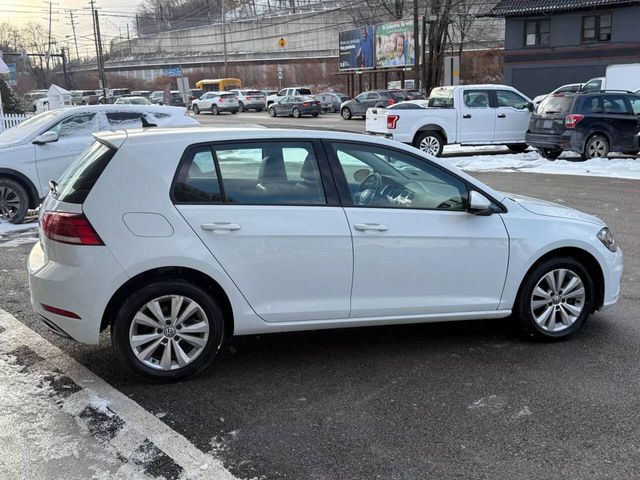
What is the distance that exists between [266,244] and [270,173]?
0.51m

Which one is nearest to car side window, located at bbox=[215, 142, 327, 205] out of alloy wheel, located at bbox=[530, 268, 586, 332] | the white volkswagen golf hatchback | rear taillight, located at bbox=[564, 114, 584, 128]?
the white volkswagen golf hatchback

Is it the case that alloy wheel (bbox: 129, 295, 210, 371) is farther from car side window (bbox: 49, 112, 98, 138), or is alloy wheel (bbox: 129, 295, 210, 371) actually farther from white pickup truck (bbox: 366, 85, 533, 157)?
white pickup truck (bbox: 366, 85, 533, 157)

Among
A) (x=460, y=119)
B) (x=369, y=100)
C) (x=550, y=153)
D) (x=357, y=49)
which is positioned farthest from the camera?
(x=357, y=49)

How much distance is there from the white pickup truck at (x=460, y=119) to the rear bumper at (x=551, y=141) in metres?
1.26

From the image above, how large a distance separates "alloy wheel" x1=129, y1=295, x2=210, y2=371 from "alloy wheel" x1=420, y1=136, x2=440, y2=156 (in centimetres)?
1373

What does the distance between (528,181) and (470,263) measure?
9455 millimetres

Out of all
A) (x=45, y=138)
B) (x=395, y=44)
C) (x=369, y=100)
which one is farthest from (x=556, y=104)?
(x=395, y=44)

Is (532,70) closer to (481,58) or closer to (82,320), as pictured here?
(481,58)

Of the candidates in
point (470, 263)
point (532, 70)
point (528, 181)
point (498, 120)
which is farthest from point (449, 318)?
point (532, 70)

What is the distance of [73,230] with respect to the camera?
3885mm

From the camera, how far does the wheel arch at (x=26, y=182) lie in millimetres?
9258

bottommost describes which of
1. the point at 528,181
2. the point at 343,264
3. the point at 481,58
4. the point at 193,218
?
the point at 528,181

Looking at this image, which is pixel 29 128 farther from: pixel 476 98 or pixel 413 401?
pixel 476 98

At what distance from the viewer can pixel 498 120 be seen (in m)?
17.3
